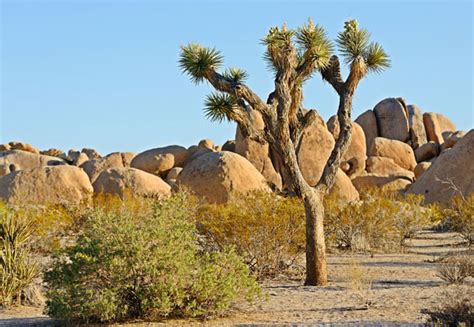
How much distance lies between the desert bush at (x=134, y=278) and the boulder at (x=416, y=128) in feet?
129

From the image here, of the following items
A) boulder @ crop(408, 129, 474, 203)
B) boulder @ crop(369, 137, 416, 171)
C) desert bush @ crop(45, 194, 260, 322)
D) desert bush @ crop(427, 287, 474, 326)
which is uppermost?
boulder @ crop(369, 137, 416, 171)

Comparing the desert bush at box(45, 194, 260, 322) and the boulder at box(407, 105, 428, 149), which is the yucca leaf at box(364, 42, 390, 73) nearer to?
the desert bush at box(45, 194, 260, 322)

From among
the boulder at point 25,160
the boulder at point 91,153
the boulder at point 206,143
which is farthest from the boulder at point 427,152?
the boulder at point 25,160

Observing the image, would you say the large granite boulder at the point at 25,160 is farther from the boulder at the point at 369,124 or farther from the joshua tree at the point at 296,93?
the joshua tree at the point at 296,93

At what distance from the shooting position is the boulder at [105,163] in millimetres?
35125

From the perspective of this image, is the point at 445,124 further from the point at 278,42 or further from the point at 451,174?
the point at 278,42

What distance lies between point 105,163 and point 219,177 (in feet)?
37.7

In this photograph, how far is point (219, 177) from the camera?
26.9 metres

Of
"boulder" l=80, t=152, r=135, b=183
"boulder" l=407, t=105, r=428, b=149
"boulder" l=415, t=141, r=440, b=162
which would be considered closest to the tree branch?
"boulder" l=80, t=152, r=135, b=183

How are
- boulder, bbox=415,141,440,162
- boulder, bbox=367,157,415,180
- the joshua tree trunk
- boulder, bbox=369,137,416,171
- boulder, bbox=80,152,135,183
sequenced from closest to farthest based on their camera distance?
the joshua tree trunk
boulder, bbox=80,152,135,183
boulder, bbox=367,157,415,180
boulder, bbox=369,137,416,171
boulder, bbox=415,141,440,162

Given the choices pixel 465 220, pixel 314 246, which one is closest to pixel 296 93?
pixel 314 246

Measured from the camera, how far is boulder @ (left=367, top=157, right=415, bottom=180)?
41.0 meters

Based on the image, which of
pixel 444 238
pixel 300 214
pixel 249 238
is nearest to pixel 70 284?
pixel 249 238

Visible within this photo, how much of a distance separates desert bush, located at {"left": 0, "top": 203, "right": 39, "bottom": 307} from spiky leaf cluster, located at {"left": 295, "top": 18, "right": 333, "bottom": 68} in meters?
5.47
